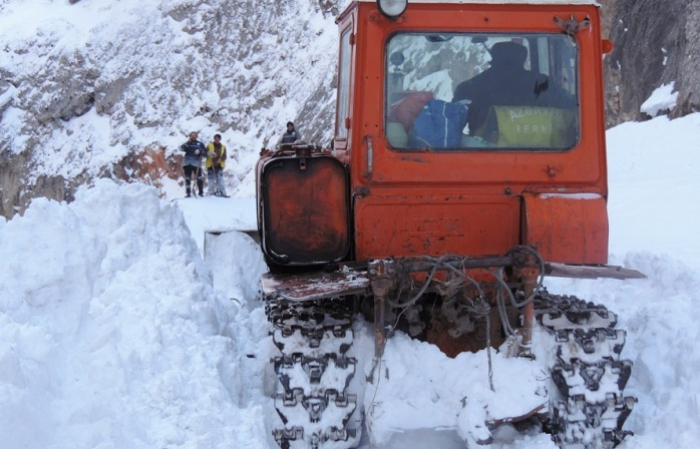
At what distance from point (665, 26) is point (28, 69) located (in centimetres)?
2563

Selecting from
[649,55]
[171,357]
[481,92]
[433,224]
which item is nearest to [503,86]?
[481,92]

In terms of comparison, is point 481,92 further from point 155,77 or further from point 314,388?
point 155,77

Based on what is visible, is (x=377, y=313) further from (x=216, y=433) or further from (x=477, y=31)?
(x=477, y=31)

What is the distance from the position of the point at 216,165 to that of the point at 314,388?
51.2 feet

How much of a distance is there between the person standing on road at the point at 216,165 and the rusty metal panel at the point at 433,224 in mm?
15061

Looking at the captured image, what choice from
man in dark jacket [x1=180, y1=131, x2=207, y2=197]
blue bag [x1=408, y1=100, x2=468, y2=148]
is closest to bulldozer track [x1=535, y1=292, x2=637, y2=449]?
blue bag [x1=408, y1=100, x2=468, y2=148]

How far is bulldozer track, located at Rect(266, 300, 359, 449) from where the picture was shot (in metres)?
4.37

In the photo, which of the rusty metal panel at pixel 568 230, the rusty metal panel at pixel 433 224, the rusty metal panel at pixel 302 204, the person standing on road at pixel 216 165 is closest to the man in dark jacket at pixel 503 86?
the rusty metal panel at pixel 433 224

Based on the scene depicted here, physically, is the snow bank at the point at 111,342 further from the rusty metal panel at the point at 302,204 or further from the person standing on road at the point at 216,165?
the person standing on road at the point at 216,165

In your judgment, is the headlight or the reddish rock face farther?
the reddish rock face

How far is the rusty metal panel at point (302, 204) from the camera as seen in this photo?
15.0ft

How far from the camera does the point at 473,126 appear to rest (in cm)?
471

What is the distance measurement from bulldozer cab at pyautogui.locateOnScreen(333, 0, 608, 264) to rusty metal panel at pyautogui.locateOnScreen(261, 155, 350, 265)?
0.36ft

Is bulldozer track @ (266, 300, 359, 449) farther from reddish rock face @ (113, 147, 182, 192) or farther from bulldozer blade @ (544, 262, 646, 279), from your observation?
reddish rock face @ (113, 147, 182, 192)
